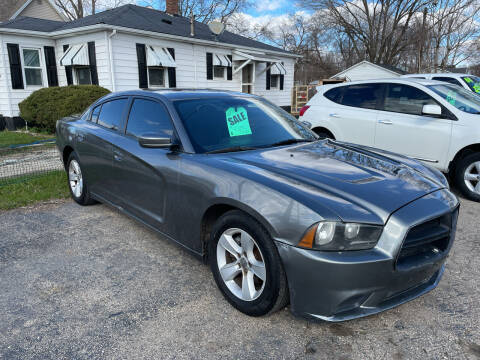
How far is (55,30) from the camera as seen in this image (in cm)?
1404

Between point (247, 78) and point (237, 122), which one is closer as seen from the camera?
point (237, 122)

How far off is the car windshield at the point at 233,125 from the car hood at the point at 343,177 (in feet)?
0.69

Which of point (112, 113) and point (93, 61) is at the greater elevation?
point (93, 61)

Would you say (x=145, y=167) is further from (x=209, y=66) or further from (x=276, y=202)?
(x=209, y=66)

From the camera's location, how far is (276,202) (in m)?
2.31

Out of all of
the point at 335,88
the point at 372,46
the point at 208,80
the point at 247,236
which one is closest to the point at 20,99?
the point at 208,80

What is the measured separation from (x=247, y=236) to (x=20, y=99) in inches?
545

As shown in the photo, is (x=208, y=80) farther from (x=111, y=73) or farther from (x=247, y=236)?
(x=247, y=236)

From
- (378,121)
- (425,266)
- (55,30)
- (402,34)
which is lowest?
(425,266)

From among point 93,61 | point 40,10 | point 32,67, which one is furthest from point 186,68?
point 40,10

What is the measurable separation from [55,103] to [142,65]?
3753 millimetres

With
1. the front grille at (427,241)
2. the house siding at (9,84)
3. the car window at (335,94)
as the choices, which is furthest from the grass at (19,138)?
the front grille at (427,241)

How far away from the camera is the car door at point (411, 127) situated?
5535 mm

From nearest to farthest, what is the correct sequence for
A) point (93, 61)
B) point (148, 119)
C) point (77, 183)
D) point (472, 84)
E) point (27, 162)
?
point (148, 119), point (77, 183), point (27, 162), point (472, 84), point (93, 61)
